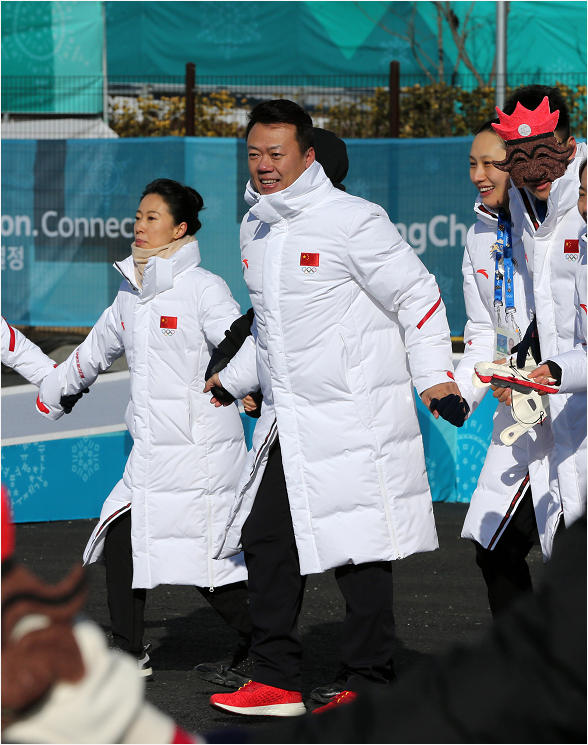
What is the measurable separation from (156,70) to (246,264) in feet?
38.9

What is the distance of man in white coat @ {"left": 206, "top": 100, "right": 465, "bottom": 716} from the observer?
11.9 feet

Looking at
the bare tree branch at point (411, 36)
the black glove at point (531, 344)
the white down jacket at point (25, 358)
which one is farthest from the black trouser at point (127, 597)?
the bare tree branch at point (411, 36)

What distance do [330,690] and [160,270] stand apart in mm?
1801

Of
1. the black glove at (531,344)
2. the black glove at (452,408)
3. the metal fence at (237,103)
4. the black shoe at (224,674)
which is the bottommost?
the black shoe at (224,674)

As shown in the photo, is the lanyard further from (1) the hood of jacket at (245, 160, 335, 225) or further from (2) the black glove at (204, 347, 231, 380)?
(2) the black glove at (204, 347, 231, 380)

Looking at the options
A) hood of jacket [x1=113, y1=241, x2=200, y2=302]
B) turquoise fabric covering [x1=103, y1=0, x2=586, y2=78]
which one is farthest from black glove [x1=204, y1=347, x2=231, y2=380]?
turquoise fabric covering [x1=103, y1=0, x2=586, y2=78]

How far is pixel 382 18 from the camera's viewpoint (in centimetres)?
1571

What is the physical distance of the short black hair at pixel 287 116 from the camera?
12.6ft

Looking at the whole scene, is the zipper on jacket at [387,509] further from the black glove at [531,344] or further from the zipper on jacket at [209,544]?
the zipper on jacket at [209,544]

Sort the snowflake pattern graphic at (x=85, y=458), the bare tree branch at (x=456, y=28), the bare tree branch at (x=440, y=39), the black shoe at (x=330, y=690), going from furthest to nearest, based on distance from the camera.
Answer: the bare tree branch at (x=440, y=39) → the bare tree branch at (x=456, y=28) → the snowflake pattern graphic at (x=85, y=458) → the black shoe at (x=330, y=690)

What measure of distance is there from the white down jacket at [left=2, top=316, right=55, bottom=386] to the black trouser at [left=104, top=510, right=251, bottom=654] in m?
0.85

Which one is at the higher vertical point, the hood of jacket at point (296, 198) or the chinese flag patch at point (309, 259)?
the hood of jacket at point (296, 198)

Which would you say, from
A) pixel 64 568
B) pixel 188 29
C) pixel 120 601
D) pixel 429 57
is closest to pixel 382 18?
pixel 429 57

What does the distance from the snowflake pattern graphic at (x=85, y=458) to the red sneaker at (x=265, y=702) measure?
11.1 feet
